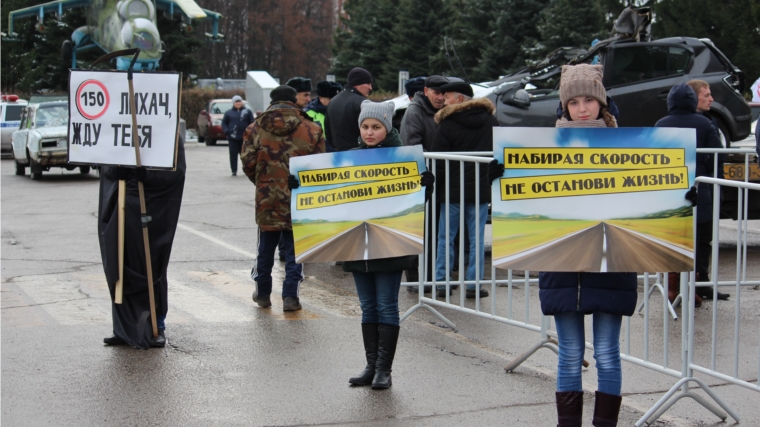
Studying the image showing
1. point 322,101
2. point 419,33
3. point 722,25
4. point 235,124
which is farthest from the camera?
point 419,33

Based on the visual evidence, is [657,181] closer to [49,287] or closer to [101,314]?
[101,314]

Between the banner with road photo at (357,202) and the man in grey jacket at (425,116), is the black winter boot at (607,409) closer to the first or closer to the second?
the banner with road photo at (357,202)

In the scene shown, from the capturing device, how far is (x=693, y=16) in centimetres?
3797

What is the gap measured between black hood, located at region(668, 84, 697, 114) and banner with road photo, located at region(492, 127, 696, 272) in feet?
12.4

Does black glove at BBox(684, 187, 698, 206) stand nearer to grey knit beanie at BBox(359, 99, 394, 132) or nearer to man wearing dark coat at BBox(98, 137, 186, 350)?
grey knit beanie at BBox(359, 99, 394, 132)

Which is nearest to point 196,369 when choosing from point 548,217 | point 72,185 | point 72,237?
point 548,217

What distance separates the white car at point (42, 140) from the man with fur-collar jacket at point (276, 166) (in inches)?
559

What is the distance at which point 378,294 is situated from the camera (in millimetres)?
5832

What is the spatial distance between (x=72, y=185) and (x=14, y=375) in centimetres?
1539

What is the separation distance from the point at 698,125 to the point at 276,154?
3655mm

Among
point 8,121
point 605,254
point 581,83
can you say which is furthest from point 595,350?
point 8,121

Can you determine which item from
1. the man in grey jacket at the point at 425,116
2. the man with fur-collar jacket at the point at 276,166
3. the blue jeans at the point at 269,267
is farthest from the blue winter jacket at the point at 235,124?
the blue jeans at the point at 269,267

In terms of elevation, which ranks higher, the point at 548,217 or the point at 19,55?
the point at 19,55

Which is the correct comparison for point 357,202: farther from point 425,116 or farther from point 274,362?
point 425,116
